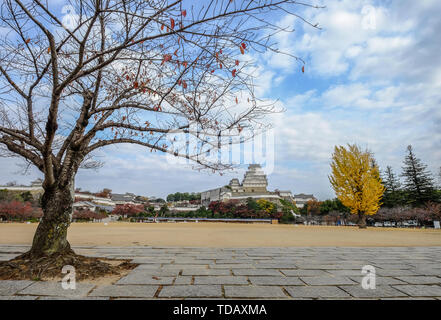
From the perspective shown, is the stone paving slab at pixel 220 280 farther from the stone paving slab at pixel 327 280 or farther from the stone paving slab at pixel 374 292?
the stone paving slab at pixel 374 292

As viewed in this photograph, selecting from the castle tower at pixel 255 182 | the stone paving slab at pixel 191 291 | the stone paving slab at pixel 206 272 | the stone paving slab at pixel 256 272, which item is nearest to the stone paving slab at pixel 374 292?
the stone paving slab at pixel 256 272

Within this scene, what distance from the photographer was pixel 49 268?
338 centimetres

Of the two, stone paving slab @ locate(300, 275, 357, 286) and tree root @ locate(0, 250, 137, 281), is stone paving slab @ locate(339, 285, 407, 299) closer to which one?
stone paving slab @ locate(300, 275, 357, 286)

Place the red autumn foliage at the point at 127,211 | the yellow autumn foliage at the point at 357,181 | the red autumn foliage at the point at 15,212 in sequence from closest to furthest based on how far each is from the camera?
the yellow autumn foliage at the point at 357,181
the red autumn foliage at the point at 15,212
the red autumn foliage at the point at 127,211

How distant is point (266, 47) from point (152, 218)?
32278 millimetres

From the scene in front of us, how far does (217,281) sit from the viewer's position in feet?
10.5

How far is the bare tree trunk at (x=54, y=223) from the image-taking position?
3715mm

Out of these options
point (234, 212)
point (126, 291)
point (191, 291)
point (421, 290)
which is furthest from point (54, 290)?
point (234, 212)

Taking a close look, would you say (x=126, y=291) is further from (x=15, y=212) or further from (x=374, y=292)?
(x=15, y=212)

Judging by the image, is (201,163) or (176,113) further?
(201,163)

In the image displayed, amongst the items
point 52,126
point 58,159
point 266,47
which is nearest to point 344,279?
point 266,47

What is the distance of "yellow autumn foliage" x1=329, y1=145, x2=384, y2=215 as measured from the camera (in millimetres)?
19891

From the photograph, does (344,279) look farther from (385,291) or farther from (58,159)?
(58,159)
